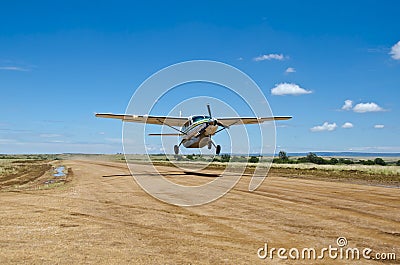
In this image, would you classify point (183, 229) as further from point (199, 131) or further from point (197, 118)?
point (197, 118)

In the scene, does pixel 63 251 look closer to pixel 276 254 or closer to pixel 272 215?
pixel 276 254

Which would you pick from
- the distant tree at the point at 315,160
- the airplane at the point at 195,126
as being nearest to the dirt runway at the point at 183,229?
the airplane at the point at 195,126

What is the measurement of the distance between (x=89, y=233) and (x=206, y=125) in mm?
24305

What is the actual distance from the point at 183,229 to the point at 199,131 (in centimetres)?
2411

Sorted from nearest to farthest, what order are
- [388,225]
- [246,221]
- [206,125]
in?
[388,225] < [246,221] < [206,125]

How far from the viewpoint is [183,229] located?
10172 millimetres

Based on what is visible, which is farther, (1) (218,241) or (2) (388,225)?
(2) (388,225)

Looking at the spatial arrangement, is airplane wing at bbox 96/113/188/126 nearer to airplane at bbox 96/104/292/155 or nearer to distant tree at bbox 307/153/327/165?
airplane at bbox 96/104/292/155

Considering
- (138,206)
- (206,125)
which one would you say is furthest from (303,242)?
(206,125)

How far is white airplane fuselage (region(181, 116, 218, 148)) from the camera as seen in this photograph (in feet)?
110

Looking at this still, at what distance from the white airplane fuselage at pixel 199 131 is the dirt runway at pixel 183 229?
1795 centimetres

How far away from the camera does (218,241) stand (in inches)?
343

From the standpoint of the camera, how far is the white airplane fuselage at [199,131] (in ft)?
110

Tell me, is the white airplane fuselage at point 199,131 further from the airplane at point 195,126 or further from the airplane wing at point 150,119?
the airplane wing at point 150,119
